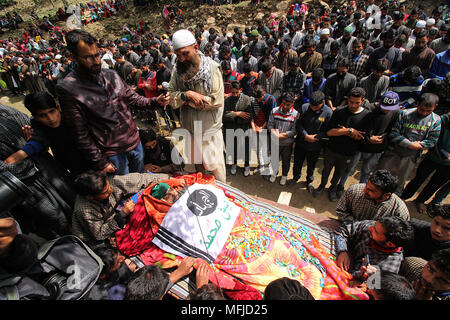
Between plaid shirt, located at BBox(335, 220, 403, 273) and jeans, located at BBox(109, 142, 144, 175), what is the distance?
279cm

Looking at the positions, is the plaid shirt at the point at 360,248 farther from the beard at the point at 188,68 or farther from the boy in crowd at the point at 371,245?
the beard at the point at 188,68

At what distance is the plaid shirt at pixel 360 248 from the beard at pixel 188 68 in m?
2.58

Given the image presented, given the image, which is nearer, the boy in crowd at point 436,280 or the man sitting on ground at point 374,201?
the boy in crowd at point 436,280

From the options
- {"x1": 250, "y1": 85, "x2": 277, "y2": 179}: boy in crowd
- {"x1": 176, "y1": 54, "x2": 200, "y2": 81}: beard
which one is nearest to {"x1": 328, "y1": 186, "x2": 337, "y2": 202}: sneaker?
{"x1": 250, "y1": 85, "x2": 277, "y2": 179}: boy in crowd

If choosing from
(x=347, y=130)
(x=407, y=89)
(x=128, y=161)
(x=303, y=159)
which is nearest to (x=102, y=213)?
(x=128, y=161)

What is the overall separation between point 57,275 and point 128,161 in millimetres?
1622

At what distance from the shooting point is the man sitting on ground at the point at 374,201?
7.91 feet

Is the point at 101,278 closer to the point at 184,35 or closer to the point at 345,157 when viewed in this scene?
the point at 184,35

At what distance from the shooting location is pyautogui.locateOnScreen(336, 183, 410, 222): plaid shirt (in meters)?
2.59

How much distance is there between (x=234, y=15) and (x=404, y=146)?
656 inches

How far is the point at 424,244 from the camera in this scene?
2.39 meters

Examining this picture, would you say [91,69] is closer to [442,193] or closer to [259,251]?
[259,251]

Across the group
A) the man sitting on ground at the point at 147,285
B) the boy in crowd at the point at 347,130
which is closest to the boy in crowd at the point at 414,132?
the boy in crowd at the point at 347,130
